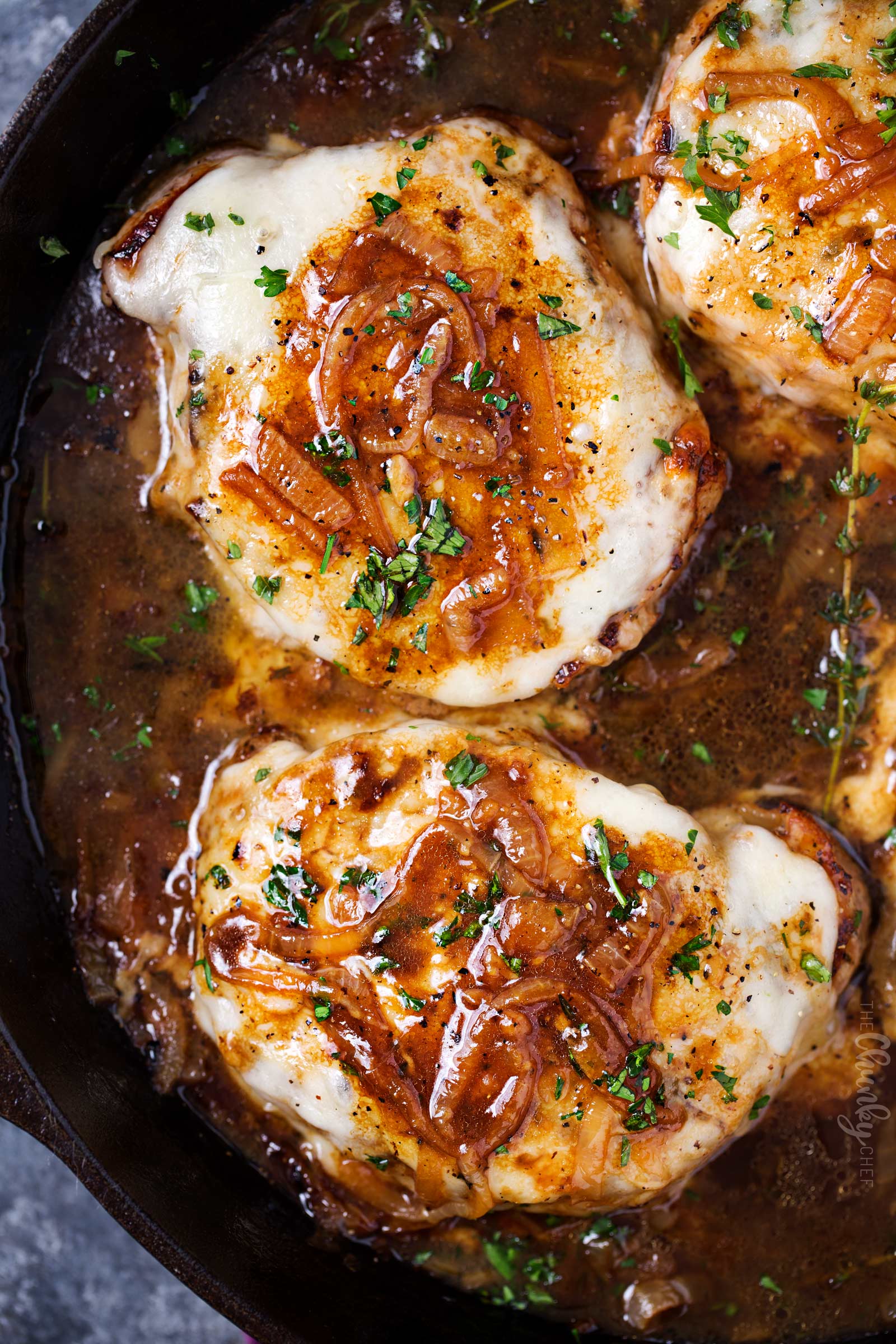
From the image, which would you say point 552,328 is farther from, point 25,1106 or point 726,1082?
point 25,1106

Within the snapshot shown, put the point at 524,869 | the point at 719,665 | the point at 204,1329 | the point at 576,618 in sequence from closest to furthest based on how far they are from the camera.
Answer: the point at 524,869 < the point at 576,618 < the point at 719,665 < the point at 204,1329

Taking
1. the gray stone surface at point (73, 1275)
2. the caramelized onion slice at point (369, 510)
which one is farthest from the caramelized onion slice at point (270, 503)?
the gray stone surface at point (73, 1275)

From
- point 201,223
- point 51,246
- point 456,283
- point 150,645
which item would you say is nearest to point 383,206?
point 456,283

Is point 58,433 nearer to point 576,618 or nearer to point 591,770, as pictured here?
point 576,618

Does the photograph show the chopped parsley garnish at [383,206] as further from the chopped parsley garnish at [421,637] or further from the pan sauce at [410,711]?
the chopped parsley garnish at [421,637]

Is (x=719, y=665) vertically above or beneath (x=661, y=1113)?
above

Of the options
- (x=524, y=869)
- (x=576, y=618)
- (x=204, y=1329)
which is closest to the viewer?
(x=524, y=869)

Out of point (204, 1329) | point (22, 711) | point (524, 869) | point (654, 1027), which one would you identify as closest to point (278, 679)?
point (22, 711)

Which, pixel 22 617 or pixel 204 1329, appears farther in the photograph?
pixel 204 1329
